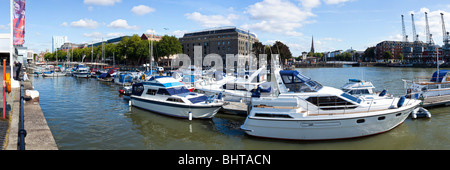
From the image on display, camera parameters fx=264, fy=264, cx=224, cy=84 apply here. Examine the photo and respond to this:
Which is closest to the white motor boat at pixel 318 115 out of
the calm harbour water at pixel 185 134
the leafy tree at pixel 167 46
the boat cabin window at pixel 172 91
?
the calm harbour water at pixel 185 134

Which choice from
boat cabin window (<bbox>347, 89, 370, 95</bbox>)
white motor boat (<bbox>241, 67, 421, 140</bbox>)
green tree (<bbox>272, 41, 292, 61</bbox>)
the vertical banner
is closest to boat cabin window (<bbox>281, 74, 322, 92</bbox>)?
white motor boat (<bbox>241, 67, 421, 140</bbox>)

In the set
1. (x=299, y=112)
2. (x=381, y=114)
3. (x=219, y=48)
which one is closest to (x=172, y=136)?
(x=299, y=112)

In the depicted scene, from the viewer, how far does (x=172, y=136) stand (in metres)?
15.3

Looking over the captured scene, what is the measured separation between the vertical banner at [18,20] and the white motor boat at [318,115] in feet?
62.0

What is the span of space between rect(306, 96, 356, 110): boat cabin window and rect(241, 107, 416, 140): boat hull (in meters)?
1.05

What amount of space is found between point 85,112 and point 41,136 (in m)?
11.4

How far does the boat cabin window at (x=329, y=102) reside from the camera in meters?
14.0

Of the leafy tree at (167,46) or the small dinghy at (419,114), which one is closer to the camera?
the small dinghy at (419,114)

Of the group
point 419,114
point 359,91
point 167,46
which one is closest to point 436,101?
point 419,114

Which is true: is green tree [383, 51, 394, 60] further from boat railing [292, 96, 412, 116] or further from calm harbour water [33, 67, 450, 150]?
boat railing [292, 96, 412, 116]

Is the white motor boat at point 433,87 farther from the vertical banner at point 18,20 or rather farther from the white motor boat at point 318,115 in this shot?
the vertical banner at point 18,20

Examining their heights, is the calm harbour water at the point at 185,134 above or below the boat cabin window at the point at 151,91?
below

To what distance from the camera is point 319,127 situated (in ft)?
43.0
